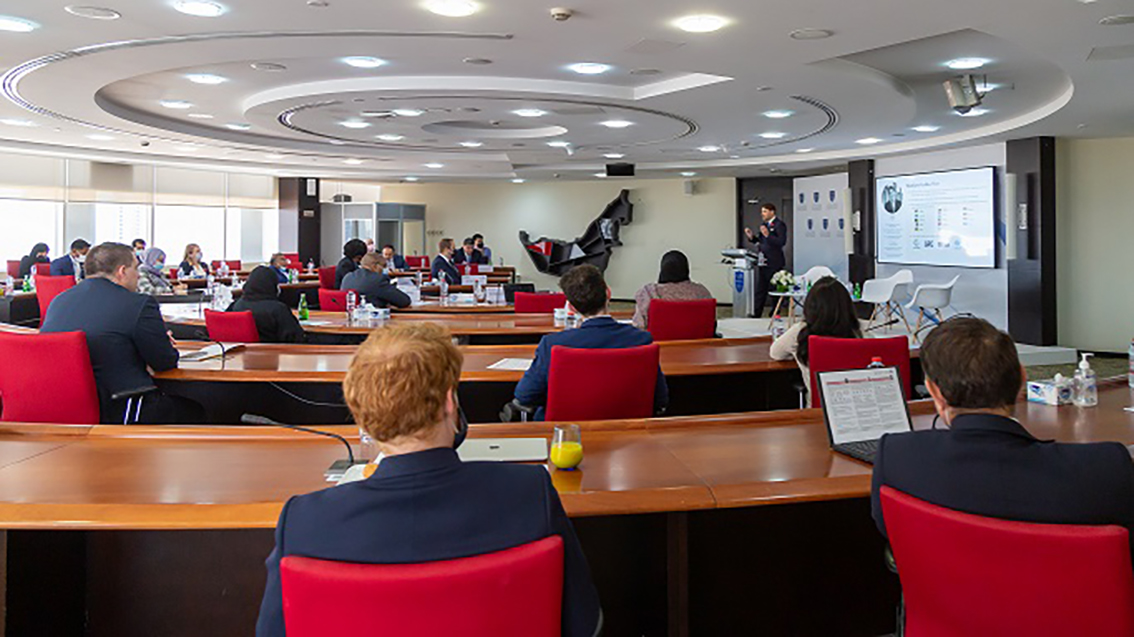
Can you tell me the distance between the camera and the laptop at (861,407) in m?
2.55

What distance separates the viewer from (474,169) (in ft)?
51.1

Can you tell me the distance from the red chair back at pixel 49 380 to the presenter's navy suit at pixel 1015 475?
3.33 metres

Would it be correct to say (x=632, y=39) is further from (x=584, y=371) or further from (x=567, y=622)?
(x=567, y=622)

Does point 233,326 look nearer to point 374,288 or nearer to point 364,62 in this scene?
point 374,288

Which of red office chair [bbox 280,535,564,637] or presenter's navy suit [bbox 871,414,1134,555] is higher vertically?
presenter's navy suit [bbox 871,414,1134,555]

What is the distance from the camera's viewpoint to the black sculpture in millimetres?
17812

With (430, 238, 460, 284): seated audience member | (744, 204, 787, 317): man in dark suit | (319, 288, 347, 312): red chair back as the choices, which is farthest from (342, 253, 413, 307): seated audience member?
(744, 204, 787, 317): man in dark suit

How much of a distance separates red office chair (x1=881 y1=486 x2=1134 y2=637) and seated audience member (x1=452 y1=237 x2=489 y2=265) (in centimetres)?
1358

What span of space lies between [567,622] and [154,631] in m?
1.38

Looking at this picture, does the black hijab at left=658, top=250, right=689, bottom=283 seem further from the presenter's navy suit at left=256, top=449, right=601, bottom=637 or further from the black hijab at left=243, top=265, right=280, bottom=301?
the presenter's navy suit at left=256, top=449, right=601, bottom=637

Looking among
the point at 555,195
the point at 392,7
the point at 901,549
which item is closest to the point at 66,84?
the point at 392,7

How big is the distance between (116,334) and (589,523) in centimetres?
268

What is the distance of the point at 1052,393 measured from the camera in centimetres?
328

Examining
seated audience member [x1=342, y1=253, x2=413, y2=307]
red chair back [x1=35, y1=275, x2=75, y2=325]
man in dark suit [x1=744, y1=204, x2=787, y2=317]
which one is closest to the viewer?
seated audience member [x1=342, y1=253, x2=413, y2=307]
